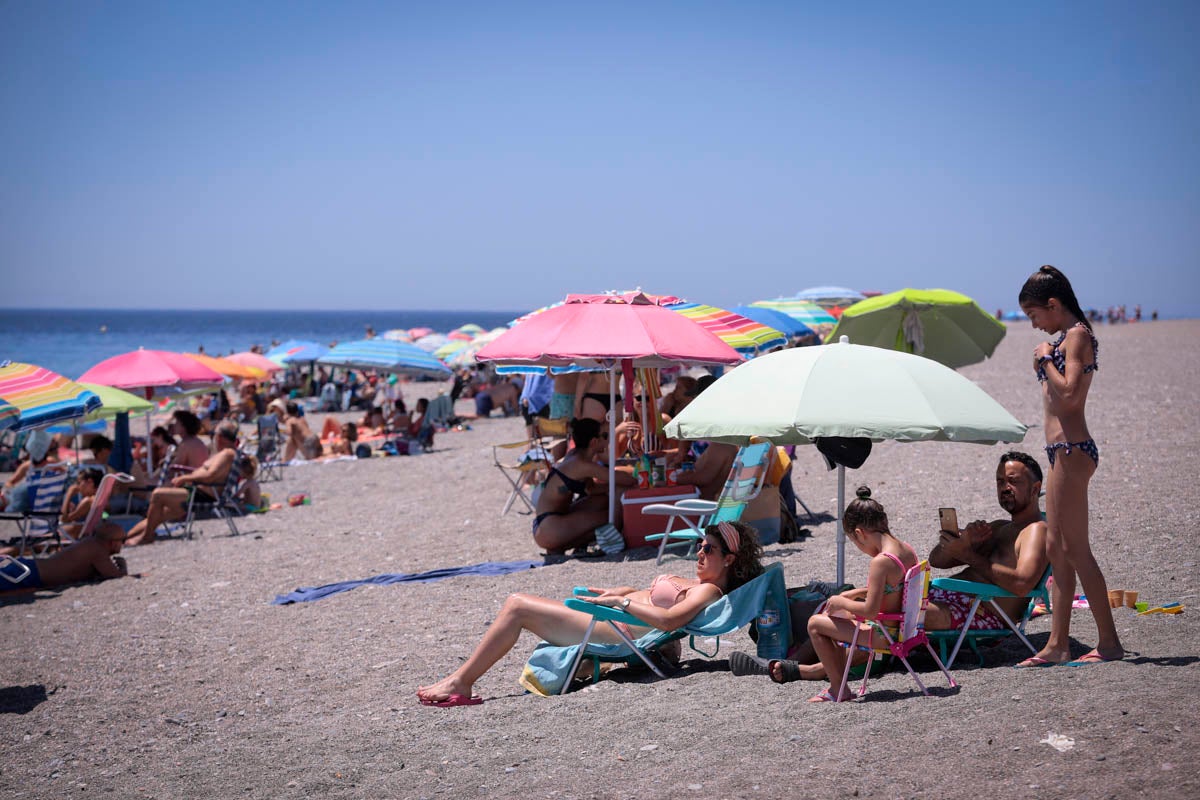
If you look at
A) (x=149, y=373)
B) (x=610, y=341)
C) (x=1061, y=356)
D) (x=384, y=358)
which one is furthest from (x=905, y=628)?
(x=384, y=358)

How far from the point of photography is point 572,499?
8211 millimetres

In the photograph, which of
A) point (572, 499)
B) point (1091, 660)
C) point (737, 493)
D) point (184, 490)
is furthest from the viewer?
point (184, 490)

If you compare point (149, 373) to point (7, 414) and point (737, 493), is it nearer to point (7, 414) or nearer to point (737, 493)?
point (7, 414)

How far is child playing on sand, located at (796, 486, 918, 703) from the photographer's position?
4.24m

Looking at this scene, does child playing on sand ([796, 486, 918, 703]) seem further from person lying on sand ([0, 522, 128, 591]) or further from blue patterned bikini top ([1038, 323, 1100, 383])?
person lying on sand ([0, 522, 128, 591])

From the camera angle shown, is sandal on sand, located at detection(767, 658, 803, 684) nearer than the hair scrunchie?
Yes

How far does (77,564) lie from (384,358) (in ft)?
25.3

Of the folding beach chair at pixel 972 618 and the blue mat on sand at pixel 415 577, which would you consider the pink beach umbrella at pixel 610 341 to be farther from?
the folding beach chair at pixel 972 618

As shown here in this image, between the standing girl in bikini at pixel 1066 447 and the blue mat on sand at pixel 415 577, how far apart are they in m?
4.23

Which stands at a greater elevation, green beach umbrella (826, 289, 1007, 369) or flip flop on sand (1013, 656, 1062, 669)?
green beach umbrella (826, 289, 1007, 369)

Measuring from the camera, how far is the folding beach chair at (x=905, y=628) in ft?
13.8

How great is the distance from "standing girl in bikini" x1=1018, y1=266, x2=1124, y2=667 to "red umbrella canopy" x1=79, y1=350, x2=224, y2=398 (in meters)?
10.9

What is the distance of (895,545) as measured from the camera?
170 inches

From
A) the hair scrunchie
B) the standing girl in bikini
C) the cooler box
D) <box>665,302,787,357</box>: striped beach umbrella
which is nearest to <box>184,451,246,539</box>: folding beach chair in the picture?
the cooler box
